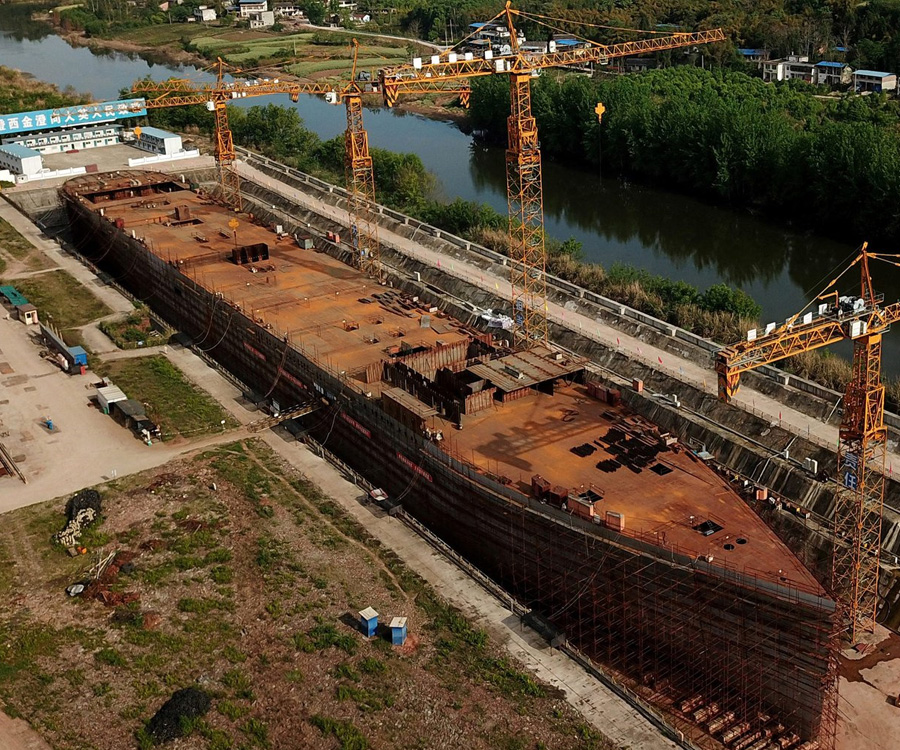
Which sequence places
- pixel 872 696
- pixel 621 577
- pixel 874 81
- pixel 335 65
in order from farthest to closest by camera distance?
pixel 335 65
pixel 874 81
pixel 621 577
pixel 872 696

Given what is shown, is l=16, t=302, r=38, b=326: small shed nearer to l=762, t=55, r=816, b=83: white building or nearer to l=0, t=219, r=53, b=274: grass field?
l=0, t=219, r=53, b=274: grass field

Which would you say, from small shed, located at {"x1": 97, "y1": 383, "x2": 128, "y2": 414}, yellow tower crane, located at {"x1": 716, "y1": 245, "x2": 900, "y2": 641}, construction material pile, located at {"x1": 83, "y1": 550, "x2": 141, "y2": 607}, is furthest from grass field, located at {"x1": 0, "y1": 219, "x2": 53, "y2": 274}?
yellow tower crane, located at {"x1": 716, "y1": 245, "x2": 900, "y2": 641}

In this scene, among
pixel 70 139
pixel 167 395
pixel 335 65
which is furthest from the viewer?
pixel 335 65

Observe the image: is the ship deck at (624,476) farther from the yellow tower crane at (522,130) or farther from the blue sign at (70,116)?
the blue sign at (70,116)

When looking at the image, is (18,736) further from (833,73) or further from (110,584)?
(833,73)

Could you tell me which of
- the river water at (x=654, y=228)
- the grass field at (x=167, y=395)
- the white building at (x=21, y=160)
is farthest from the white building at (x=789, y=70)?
the grass field at (x=167, y=395)

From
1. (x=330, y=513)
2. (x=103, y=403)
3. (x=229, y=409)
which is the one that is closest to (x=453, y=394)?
(x=330, y=513)

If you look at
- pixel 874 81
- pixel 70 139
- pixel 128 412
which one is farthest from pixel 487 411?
pixel 874 81

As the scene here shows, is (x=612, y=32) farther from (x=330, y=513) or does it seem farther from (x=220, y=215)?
(x=330, y=513)
